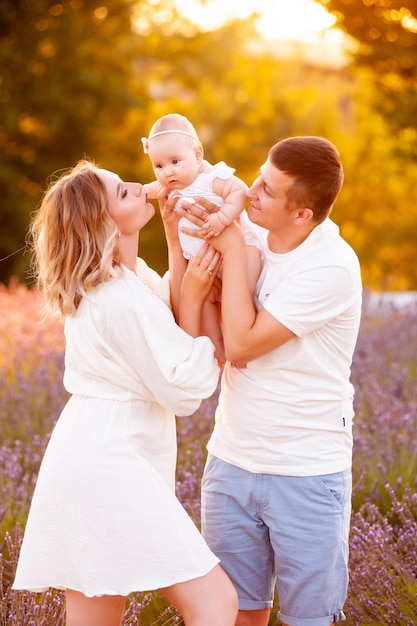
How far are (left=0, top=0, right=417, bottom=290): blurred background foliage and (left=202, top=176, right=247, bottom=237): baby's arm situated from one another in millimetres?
7500

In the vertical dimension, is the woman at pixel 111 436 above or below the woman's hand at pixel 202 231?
below

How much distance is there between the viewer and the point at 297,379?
2635 millimetres

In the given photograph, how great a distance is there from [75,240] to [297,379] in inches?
30.9

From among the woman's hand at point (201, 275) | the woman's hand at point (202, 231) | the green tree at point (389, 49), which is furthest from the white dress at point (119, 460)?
the green tree at point (389, 49)

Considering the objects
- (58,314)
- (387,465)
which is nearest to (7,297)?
(387,465)

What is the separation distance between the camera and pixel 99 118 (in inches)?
717

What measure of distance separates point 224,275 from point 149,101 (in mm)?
20103

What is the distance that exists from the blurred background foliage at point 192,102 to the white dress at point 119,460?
778 cm

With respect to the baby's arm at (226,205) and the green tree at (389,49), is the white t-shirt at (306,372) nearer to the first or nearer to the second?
the baby's arm at (226,205)

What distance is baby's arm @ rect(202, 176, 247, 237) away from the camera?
2.72 m

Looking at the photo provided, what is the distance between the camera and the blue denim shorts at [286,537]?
8.59ft

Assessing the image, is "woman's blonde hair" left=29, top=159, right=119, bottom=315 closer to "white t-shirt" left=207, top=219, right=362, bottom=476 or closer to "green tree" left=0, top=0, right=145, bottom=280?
"white t-shirt" left=207, top=219, right=362, bottom=476

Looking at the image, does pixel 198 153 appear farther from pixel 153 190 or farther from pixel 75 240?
pixel 75 240

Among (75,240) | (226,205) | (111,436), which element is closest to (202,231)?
(226,205)
